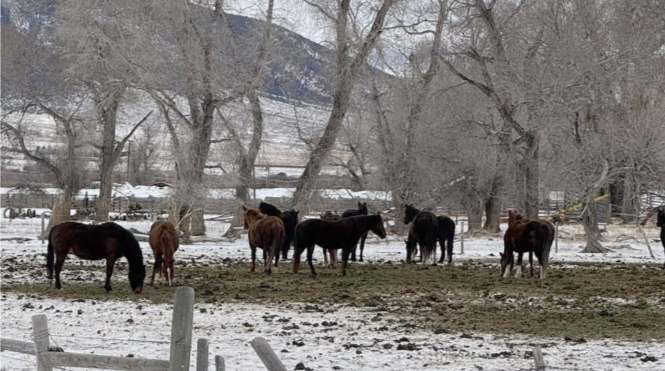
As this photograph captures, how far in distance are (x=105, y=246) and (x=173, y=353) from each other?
30.3 feet

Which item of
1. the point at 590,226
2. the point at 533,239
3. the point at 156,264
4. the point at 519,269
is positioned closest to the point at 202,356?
the point at 156,264

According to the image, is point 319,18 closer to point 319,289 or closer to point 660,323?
point 319,289

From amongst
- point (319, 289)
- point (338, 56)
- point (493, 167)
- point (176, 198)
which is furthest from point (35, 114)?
point (319, 289)

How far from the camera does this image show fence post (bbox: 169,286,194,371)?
601 centimetres

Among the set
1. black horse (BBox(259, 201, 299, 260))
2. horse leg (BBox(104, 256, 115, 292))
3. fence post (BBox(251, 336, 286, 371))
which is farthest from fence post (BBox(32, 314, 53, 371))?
black horse (BBox(259, 201, 299, 260))

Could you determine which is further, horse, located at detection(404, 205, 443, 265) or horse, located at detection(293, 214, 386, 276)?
horse, located at detection(404, 205, 443, 265)

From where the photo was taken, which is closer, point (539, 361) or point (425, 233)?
point (539, 361)

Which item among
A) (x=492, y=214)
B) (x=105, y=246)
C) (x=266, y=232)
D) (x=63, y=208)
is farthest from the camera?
(x=492, y=214)

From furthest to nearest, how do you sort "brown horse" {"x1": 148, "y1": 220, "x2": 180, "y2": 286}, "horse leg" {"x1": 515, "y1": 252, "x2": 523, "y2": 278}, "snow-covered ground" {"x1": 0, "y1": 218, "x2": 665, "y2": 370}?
"horse leg" {"x1": 515, "y1": 252, "x2": 523, "y2": 278} → "brown horse" {"x1": 148, "y1": 220, "x2": 180, "y2": 286} → "snow-covered ground" {"x1": 0, "y1": 218, "x2": 665, "y2": 370}

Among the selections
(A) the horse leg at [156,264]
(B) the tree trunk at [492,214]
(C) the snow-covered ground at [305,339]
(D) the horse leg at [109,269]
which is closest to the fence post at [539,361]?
(C) the snow-covered ground at [305,339]

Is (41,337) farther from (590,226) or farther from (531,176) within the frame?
(531,176)

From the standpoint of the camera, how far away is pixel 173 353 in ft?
20.1

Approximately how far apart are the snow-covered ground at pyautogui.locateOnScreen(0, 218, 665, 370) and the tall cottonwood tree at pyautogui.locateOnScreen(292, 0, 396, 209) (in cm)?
1912

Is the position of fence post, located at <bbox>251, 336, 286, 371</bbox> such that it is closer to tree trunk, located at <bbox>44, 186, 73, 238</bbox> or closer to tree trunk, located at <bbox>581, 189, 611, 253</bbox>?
tree trunk, located at <bbox>581, 189, 611, 253</bbox>
